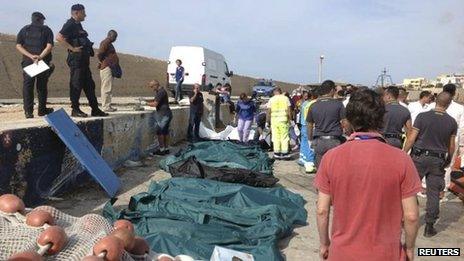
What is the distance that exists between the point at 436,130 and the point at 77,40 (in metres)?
5.69

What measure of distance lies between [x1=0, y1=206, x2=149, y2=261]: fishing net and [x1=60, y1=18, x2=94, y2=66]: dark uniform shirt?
4786 mm

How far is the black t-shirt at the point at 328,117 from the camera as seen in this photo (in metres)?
7.09

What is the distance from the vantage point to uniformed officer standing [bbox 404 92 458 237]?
594 centimetres

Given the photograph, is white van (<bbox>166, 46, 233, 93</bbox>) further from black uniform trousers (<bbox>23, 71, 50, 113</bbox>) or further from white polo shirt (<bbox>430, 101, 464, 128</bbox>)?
white polo shirt (<bbox>430, 101, 464, 128</bbox>)

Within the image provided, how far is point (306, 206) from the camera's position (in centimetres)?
733

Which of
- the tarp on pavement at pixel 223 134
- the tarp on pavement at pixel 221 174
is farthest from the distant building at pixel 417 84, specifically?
the tarp on pavement at pixel 221 174

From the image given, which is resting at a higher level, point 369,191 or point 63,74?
point 63,74

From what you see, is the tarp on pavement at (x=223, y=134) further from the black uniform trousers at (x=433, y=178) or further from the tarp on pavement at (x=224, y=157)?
the black uniform trousers at (x=433, y=178)

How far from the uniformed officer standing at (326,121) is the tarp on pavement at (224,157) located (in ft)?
6.08

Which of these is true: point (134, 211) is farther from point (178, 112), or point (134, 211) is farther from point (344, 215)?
point (178, 112)

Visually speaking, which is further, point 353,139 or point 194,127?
point 194,127

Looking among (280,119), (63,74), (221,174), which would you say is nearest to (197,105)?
(280,119)

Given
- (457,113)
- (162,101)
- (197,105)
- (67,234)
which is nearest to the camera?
(67,234)

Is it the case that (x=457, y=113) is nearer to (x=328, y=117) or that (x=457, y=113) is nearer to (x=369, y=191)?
(x=328, y=117)
